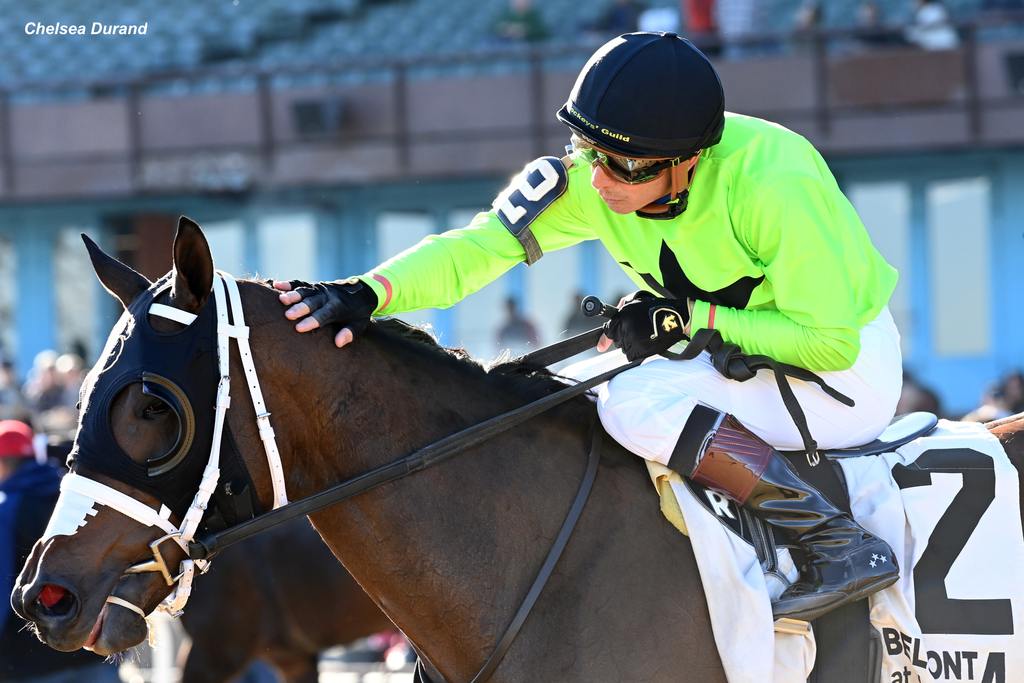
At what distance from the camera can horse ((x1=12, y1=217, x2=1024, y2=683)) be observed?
2809 millimetres

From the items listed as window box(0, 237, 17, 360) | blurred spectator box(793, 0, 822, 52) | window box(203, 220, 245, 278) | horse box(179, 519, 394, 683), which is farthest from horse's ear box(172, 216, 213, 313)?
window box(0, 237, 17, 360)

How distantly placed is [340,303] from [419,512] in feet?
1.77

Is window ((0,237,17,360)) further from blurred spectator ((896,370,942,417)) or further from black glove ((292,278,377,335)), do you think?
black glove ((292,278,377,335))

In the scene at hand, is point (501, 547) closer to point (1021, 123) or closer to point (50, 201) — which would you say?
point (1021, 123)

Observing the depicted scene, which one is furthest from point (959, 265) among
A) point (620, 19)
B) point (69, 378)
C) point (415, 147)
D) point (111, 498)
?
point (111, 498)

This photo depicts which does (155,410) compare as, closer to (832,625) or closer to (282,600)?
(832,625)

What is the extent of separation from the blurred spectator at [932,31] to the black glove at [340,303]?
11.7 m

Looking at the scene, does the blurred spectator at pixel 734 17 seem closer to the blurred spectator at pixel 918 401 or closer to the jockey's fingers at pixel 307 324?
the blurred spectator at pixel 918 401

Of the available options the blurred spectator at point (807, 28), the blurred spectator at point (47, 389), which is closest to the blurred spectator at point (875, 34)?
the blurred spectator at point (807, 28)

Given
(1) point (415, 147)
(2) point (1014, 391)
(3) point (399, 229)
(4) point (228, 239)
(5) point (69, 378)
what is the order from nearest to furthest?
1. (2) point (1014, 391)
2. (5) point (69, 378)
3. (1) point (415, 147)
4. (3) point (399, 229)
5. (4) point (228, 239)

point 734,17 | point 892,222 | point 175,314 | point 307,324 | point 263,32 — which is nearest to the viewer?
point 175,314

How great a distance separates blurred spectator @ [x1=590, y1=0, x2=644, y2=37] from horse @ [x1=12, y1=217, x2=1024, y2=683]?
41.0ft

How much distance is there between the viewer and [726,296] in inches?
129

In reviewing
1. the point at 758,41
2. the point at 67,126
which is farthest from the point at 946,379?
the point at 67,126
